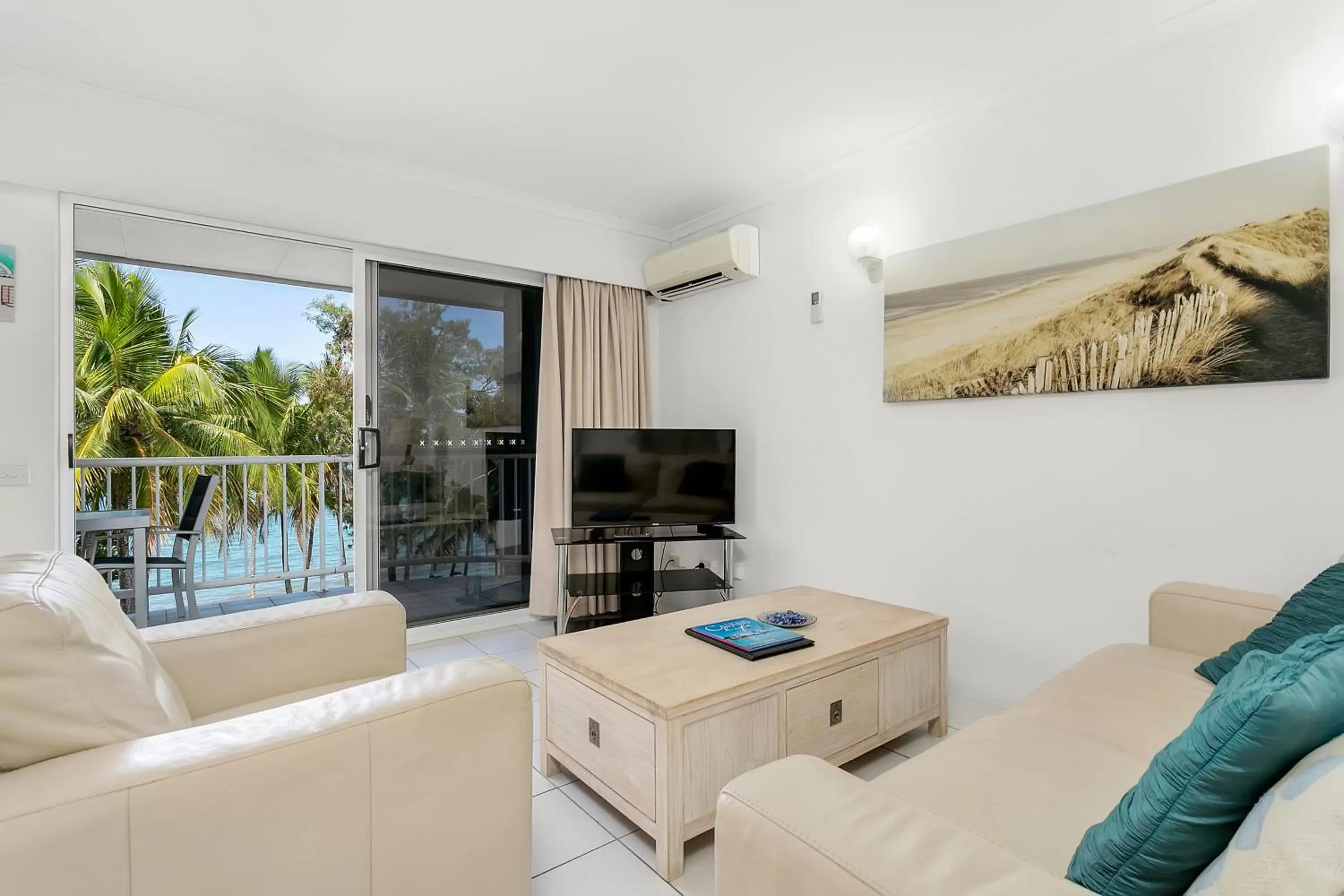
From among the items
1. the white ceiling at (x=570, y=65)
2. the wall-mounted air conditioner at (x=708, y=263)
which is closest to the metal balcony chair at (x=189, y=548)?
the white ceiling at (x=570, y=65)

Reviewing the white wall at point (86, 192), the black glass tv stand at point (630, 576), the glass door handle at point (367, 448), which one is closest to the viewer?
the white wall at point (86, 192)

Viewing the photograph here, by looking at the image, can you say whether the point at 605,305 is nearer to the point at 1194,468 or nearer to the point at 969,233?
the point at 969,233

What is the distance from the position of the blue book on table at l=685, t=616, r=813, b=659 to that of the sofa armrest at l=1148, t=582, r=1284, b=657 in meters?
1.10

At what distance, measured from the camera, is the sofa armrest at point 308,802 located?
0.95 meters

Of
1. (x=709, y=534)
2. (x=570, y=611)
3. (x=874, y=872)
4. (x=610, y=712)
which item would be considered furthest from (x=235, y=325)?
(x=874, y=872)

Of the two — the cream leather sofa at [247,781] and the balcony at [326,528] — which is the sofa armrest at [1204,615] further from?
the balcony at [326,528]

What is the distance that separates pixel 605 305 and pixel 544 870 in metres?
3.25

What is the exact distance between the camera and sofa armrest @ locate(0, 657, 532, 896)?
949 mm

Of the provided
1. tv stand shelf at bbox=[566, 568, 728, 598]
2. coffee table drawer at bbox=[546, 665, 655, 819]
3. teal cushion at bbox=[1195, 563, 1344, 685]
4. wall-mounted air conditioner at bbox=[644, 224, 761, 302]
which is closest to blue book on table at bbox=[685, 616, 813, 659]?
coffee table drawer at bbox=[546, 665, 655, 819]

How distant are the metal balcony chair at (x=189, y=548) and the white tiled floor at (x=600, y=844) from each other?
2794 mm

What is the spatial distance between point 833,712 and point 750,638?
1.10 feet

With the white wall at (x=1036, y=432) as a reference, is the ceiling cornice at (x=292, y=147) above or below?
above

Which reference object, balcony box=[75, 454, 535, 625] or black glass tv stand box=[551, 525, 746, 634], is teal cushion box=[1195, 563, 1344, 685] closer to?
black glass tv stand box=[551, 525, 746, 634]

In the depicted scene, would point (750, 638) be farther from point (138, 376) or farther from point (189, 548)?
point (138, 376)
